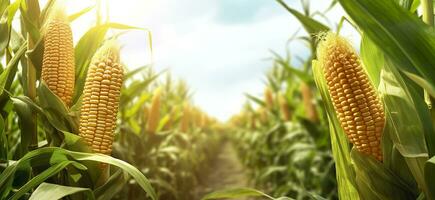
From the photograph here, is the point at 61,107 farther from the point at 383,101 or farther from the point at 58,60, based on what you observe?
the point at 383,101

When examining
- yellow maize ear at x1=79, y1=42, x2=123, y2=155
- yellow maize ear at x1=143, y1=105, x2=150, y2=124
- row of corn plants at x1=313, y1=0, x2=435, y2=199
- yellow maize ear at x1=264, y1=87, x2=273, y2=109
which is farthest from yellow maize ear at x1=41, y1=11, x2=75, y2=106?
yellow maize ear at x1=264, y1=87, x2=273, y2=109

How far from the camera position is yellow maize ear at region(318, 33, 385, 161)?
5.91 ft

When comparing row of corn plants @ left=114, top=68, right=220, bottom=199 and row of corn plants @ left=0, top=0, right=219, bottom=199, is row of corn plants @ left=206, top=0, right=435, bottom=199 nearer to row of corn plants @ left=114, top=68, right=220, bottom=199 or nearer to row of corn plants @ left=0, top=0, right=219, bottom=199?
row of corn plants @ left=0, top=0, right=219, bottom=199

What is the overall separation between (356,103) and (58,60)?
1.31 meters

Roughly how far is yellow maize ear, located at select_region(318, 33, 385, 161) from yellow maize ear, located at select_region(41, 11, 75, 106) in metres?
1.17

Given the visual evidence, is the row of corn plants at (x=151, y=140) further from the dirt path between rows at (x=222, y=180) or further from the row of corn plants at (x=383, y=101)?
the row of corn plants at (x=383, y=101)

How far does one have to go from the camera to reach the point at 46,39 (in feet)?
7.04

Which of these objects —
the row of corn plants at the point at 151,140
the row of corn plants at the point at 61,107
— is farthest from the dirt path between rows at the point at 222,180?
the row of corn plants at the point at 61,107

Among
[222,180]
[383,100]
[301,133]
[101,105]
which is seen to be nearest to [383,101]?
[383,100]

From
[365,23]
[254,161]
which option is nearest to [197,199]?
[254,161]

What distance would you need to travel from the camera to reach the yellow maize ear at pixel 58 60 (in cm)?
207

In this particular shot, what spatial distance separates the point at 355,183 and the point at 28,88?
1528mm

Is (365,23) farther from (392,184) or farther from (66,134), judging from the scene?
(66,134)

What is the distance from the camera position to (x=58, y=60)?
2.09m
